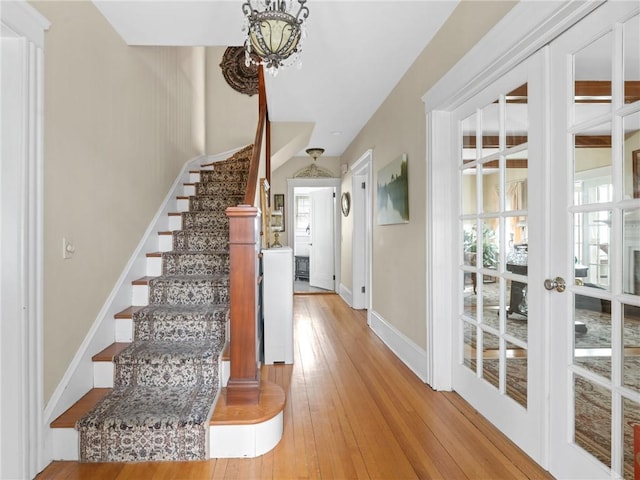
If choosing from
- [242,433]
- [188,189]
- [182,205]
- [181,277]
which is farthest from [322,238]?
[242,433]

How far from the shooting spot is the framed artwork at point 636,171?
135 centimetres

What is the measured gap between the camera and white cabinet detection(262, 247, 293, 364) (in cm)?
330

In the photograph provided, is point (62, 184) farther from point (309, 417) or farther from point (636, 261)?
point (636, 261)

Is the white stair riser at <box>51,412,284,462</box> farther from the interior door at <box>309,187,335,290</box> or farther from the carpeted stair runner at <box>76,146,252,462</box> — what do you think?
the interior door at <box>309,187,335,290</box>

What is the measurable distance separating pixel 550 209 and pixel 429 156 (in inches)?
44.9

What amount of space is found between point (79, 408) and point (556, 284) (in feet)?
8.17

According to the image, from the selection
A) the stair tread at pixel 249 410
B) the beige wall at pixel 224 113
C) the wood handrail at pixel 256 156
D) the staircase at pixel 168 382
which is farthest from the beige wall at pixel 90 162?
the beige wall at pixel 224 113

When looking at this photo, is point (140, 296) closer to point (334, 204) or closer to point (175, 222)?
point (175, 222)

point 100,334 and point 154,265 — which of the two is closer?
point 100,334

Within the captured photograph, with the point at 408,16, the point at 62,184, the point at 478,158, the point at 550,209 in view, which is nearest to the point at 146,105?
the point at 62,184

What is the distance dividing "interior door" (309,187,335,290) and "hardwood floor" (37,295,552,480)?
410 centimetres

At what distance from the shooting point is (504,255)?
2.13 metres

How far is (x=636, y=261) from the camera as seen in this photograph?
1.36 m

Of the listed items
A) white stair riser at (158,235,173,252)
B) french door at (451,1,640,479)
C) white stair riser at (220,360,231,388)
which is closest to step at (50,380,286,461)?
white stair riser at (220,360,231,388)
